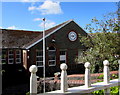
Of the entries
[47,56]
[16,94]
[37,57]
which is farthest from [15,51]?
[16,94]

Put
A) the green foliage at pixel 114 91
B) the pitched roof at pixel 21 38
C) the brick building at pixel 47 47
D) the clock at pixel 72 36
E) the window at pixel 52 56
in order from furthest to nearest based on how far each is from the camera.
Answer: the clock at pixel 72 36
the window at pixel 52 56
the pitched roof at pixel 21 38
the brick building at pixel 47 47
the green foliage at pixel 114 91

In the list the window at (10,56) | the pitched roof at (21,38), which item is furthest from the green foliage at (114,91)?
the window at (10,56)

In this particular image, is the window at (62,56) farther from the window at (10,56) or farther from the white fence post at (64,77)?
the white fence post at (64,77)

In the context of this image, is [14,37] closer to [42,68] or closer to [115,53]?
[42,68]

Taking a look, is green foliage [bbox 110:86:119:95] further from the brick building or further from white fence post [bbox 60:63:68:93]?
the brick building

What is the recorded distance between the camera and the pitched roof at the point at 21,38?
1653 centimetres

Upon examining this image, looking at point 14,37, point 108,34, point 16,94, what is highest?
point 14,37

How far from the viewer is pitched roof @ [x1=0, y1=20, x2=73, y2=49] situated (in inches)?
651

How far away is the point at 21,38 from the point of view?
18.3 meters

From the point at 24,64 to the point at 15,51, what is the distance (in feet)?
5.51

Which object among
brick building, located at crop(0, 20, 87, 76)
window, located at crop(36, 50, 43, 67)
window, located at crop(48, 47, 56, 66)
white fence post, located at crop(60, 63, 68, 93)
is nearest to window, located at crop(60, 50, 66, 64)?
brick building, located at crop(0, 20, 87, 76)

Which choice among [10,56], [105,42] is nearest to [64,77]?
[105,42]

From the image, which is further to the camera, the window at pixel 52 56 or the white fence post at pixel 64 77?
the window at pixel 52 56

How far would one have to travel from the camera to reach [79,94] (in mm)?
1962
